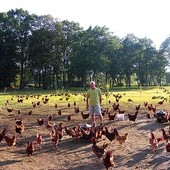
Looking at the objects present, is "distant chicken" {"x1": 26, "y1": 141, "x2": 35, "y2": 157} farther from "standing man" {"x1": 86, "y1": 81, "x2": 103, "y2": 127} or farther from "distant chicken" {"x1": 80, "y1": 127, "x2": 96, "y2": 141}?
"standing man" {"x1": 86, "y1": 81, "x2": 103, "y2": 127}

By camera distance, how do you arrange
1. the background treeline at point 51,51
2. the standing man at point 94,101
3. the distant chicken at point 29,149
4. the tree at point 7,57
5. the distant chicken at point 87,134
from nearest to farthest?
the distant chicken at point 29,149
the distant chicken at point 87,134
the standing man at point 94,101
the tree at point 7,57
the background treeline at point 51,51

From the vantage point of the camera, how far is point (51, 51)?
78375 mm

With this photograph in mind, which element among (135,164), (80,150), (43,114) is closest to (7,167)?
(80,150)

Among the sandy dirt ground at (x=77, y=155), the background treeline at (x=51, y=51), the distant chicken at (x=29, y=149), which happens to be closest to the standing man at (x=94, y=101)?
the sandy dirt ground at (x=77, y=155)

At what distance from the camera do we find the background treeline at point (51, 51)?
77812 mm

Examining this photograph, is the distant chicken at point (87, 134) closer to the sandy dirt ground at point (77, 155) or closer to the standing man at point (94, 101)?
the sandy dirt ground at point (77, 155)

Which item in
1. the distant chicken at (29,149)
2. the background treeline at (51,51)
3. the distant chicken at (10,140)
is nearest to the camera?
the distant chicken at (29,149)

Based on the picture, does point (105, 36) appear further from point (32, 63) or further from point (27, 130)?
point (27, 130)

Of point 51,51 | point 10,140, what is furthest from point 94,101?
point 51,51

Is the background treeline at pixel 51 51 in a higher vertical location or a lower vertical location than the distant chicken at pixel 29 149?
higher

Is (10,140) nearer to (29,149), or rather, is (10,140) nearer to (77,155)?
(29,149)

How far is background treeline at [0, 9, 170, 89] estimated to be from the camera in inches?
3063

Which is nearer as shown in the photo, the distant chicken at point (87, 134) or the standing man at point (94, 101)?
the distant chicken at point (87, 134)

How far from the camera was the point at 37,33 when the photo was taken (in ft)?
258
